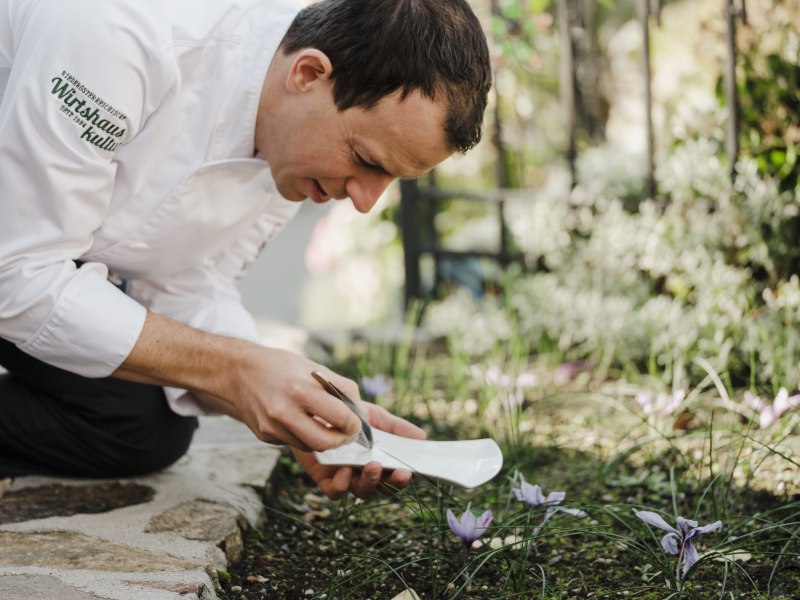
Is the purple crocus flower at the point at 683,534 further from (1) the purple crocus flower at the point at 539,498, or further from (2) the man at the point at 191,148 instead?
(2) the man at the point at 191,148

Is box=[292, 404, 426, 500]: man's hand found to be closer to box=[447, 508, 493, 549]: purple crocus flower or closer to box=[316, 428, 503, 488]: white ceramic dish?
box=[316, 428, 503, 488]: white ceramic dish

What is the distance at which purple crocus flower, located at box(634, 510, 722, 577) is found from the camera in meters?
1.50

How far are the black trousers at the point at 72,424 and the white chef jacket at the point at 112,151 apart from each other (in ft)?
0.87

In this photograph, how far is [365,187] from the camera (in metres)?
1.87

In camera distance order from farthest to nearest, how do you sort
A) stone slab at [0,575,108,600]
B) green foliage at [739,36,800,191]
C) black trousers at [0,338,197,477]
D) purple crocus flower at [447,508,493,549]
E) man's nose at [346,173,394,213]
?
1. green foliage at [739,36,800,191]
2. black trousers at [0,338,197,477]
3. man's nose at [346,173,394,213]
4. purple crocus flower at [447,508,493,549]
5. stone slab at [0,575,108,600]

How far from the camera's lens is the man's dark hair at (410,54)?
5.70 feet

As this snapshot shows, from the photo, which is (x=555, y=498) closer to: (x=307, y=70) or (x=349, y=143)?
(x=349, y=143)

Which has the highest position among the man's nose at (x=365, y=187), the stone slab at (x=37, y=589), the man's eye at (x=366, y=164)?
the man's eye at (x=366, y=164)

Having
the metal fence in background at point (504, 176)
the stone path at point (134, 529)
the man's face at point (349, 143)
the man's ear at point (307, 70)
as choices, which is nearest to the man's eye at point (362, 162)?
the man's face at point (349, 143)

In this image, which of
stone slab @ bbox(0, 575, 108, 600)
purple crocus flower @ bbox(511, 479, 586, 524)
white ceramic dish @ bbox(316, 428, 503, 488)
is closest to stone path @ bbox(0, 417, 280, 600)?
stone slab @ bbox(0, 575, 108, 600)

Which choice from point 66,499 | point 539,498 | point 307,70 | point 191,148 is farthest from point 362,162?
point 66,499

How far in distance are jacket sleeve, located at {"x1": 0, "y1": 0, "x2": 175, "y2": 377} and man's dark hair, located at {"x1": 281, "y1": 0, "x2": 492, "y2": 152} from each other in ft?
1.02

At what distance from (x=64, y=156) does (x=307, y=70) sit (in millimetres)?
444

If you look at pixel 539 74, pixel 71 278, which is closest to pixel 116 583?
pixel 71 278
